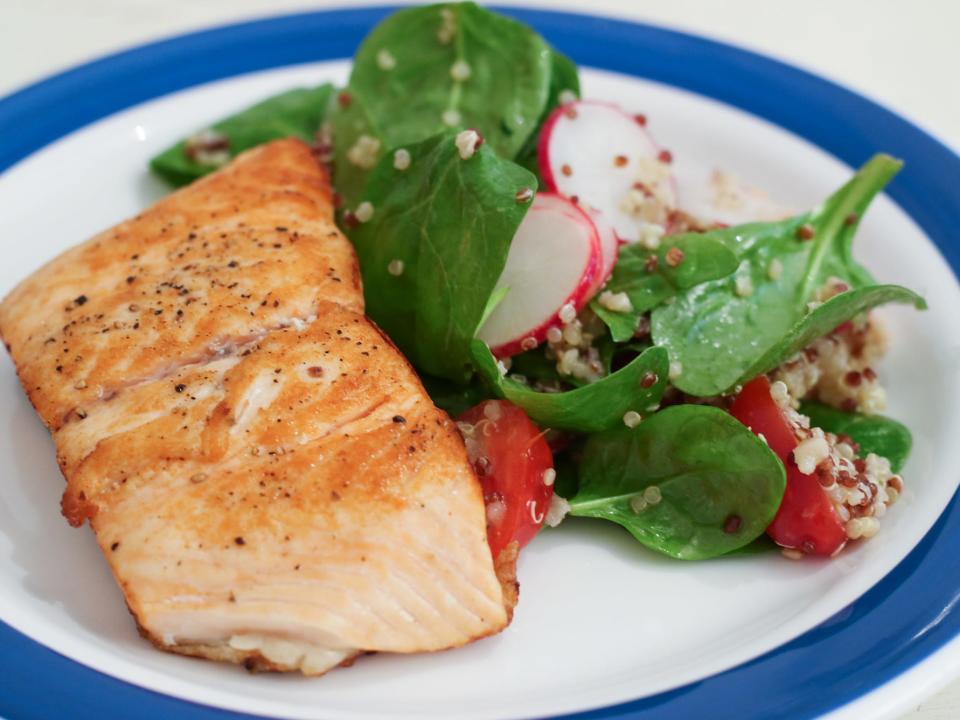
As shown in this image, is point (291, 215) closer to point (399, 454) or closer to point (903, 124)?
point (399, 454)

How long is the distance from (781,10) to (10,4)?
451 cm

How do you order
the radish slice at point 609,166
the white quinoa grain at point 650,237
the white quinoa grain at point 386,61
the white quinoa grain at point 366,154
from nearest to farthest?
the white quinoa grain at point 650,237
the radish slice at point 609,166
the white quinoa grain at point 366,154
the white quinoa grain at point 386,61

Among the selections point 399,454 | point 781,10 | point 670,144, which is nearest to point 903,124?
point 670,144

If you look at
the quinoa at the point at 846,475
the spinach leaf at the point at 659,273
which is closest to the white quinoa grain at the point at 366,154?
the spinach leaf at the point at 659,273

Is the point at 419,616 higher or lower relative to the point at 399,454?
lower

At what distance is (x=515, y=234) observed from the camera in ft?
9.04

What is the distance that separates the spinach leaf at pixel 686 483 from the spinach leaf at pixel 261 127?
1.81m

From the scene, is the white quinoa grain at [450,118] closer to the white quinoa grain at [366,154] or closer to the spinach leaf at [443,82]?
the spinach leaf at [443,82]

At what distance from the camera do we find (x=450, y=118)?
11.1ft

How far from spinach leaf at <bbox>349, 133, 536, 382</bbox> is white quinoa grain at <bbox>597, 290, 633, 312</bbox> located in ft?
1.23

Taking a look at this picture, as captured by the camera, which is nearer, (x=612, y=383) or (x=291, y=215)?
(x=612, y=383)

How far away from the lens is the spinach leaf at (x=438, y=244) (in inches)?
104

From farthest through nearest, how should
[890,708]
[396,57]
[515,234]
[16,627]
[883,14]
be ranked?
[883,14], [396,57], [515,234], [16,627], [890,708]

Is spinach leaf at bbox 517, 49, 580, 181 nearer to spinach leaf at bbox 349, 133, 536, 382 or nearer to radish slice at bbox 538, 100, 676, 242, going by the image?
radish slice at bbox 538, 100, 676, 242
